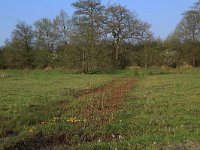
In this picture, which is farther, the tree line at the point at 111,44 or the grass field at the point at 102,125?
the tree line at the point at 111,44

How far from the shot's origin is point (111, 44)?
65.6 m

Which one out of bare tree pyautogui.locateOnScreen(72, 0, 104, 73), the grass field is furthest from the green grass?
bare tree pyautogui.locateOnScreen(72, 0, 104, 73)

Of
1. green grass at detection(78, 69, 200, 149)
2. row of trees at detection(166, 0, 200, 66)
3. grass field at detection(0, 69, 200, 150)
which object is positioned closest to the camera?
green grass at detection(78, 69, 200, 149)

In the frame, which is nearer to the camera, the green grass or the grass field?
the green grass

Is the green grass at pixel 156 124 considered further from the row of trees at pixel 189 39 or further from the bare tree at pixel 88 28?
the row of trees at pixel 189 39

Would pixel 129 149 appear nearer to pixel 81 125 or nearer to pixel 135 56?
pixel 81 125

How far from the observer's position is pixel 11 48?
75.4 metres

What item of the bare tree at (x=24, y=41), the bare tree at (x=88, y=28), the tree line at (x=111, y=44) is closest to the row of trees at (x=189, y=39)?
the tree line at (x=111, y=44)

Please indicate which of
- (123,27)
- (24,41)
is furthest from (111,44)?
(24,41)

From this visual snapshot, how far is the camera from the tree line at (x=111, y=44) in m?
61.6

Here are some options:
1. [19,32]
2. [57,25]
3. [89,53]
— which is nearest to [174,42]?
[89,53]

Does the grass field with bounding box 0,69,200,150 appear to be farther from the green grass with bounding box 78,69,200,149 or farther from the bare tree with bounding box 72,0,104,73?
the bare tree with bounding box 72,0,104,73

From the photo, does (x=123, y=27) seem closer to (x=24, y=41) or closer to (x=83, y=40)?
(x=83, y=40)

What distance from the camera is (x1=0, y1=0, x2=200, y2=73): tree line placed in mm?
61550
